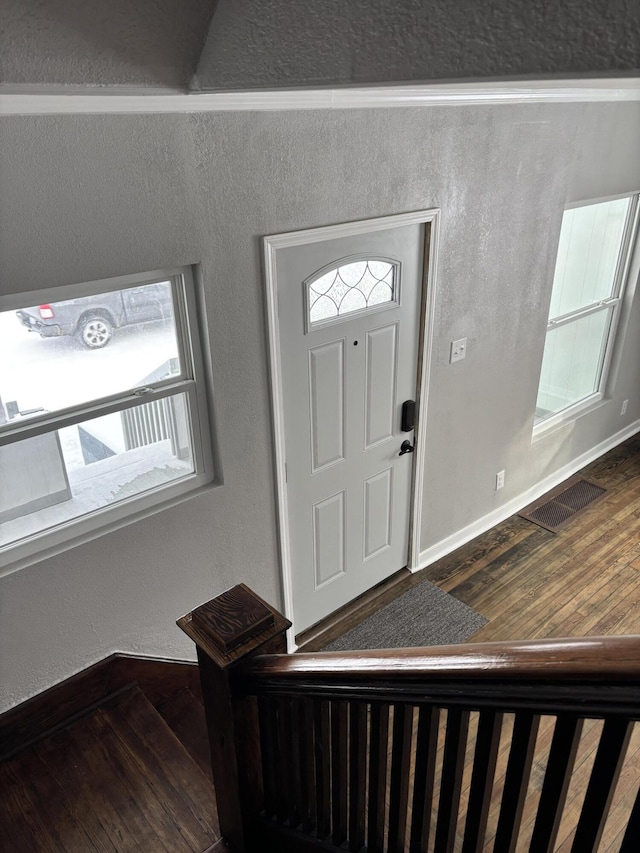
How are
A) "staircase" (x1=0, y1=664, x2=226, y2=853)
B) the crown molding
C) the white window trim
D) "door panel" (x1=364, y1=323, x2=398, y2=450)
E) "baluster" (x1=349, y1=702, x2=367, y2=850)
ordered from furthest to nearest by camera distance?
the white window trim
"door panel" (x1=364, y1=323, x2=398, y2=450)
"staircase" (x1=0, y1=664, x2=226, y2=853)
the crown molding
"baluster" (x1=349, y1=702, x2=367, y2=850)

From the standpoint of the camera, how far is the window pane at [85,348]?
204 centimetres

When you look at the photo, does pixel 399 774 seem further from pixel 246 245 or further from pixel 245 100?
pixel 245 100

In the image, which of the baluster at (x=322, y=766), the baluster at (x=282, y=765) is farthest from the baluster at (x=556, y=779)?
the baluster at (x=282, y=765)

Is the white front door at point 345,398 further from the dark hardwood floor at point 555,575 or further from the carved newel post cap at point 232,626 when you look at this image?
the carved newel post cap at point 232,626

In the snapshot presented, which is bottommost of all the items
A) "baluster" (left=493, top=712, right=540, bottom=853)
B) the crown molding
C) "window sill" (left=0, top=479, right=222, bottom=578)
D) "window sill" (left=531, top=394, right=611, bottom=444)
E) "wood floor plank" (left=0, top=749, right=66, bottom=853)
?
"wood floor plank" (left=0, top=749, right=66, bottom=853)

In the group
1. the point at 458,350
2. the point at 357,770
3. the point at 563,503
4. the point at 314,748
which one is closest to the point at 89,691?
the point at 314,748

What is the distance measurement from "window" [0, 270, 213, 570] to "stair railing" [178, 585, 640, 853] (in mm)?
1089

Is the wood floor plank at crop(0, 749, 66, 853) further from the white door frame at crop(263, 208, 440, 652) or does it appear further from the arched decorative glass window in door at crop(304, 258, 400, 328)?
the arched decorative glass window in door at crop(304, 258, 400, 328)

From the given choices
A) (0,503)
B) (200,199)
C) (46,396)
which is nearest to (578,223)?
(200,199)

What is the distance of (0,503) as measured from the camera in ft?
7.07

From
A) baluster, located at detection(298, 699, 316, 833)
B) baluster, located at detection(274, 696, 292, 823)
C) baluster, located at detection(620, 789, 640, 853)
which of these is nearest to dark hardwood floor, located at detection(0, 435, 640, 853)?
baluster, located at detection(274, 696, 292, 823)

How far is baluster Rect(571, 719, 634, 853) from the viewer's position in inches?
26.9

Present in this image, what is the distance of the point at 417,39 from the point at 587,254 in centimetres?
404

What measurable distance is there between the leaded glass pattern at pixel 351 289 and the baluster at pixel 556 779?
216 centimetres
